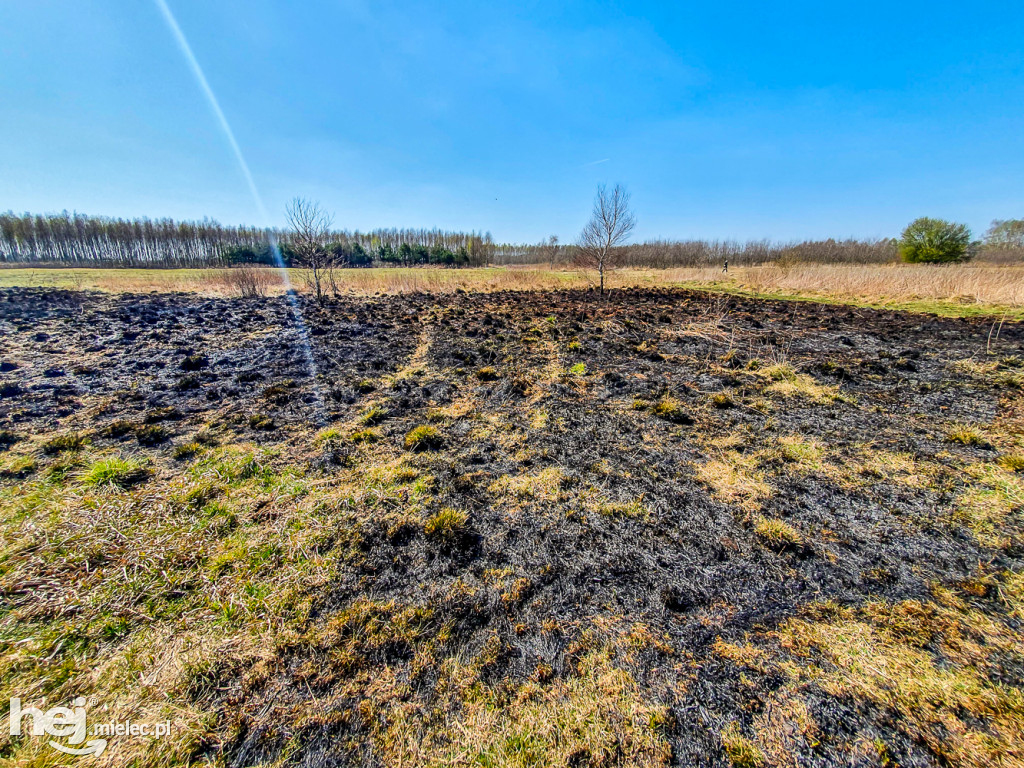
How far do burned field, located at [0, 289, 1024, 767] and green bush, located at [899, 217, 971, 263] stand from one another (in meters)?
37.7

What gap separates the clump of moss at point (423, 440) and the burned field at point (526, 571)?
0.12 feet

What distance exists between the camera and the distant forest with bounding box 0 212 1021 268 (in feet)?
141

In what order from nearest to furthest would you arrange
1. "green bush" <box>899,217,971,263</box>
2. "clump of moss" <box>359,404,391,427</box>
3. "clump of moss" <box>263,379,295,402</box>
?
"clump of moss" <box>359,404,391,427</box> → "clump of moss" <box>263,379,295,402</box> → "green bush" <box>899,217,971,263</box>

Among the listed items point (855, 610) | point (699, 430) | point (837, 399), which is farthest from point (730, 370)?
point (855, 610)

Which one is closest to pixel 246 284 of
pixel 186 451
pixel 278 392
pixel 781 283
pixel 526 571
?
pixel 278 392

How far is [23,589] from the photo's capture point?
2418mm

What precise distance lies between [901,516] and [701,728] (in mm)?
2947

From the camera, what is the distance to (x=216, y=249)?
50.6 meters

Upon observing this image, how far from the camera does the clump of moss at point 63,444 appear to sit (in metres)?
4.25

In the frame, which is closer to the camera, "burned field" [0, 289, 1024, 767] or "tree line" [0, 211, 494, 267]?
"burned field" [0, 289, 1024, 767]

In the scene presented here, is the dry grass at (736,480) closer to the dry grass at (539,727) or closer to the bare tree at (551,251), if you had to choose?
the dry grass at (539,727)

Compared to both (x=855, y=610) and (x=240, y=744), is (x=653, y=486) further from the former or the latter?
(x=240, y=744)

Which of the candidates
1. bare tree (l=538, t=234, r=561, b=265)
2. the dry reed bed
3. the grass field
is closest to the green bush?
the dry reed bed

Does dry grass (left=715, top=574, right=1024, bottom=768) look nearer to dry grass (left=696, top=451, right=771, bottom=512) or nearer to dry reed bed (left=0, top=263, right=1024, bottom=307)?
dry grass (left=696, top=451, right=771, bottom=512)
